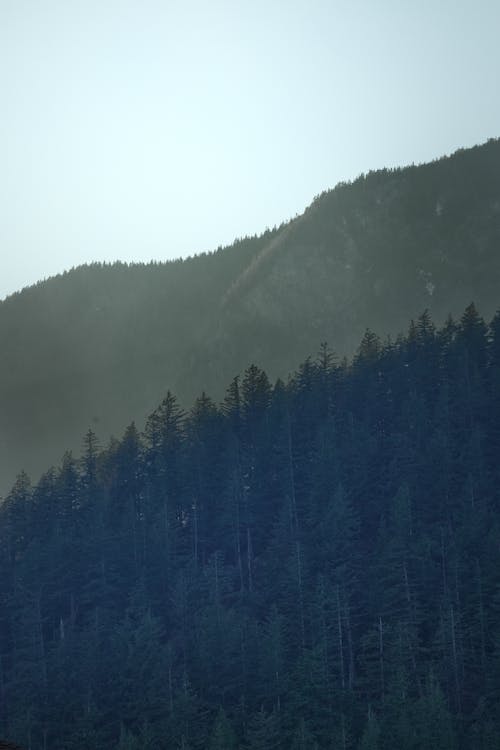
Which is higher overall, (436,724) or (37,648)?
(37,648)

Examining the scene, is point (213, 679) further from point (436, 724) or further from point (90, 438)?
point (90, 438)

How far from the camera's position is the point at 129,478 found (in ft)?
325

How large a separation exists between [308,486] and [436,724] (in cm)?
3352

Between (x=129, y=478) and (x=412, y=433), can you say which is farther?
(x=129, y=478)

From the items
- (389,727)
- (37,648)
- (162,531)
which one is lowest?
(389,727)

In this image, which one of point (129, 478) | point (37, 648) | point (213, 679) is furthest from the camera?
point (129, 478)

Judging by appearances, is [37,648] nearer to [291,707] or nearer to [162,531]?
[162,531]

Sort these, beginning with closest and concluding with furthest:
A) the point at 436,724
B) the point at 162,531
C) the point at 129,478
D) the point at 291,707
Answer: the point at 436,724, the point at 291,707, the point at 162,531, the point at 129,478

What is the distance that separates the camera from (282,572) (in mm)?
77875

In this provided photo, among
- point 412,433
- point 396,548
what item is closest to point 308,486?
point 412,433

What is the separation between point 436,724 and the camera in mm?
56469

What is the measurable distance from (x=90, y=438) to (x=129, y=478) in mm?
8780

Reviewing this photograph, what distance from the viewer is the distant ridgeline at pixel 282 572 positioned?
63.0 metres

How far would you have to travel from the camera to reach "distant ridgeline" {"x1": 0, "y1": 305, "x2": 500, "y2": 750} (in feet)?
207
